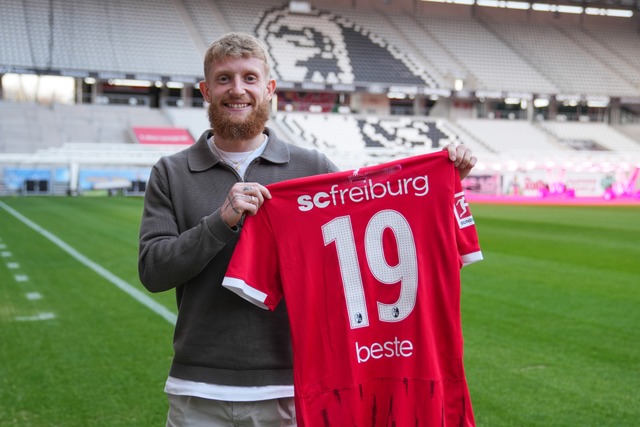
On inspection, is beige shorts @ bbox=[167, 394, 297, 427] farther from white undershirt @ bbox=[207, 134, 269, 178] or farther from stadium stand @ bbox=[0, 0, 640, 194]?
stadium stand @ bbox=[0, 0, 640, 194]

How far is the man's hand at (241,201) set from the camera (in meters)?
2.10

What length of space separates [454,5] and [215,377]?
4613 centimetres

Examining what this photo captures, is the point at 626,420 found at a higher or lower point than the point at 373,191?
lower

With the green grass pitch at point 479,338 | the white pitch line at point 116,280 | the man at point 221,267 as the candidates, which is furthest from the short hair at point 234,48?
the white pitch line at point 116,280

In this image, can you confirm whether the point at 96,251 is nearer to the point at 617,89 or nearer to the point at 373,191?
the point at 373,191

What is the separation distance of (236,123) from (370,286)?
0.65m

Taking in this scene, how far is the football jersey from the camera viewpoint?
2.29 m

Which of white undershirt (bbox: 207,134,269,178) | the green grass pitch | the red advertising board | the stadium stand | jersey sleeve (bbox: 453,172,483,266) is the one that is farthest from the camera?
the stadium stand

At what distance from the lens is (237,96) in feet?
7.27

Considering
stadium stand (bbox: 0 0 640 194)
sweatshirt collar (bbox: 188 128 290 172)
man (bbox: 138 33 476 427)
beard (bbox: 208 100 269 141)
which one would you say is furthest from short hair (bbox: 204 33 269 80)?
stadium stand (bbox: 0 0 640 194)

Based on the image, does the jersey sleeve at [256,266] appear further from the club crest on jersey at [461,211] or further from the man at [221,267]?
the club crest on jersey at [461,211]

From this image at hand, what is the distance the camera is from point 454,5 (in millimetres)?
45688

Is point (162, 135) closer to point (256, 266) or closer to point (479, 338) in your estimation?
point (479, 338)

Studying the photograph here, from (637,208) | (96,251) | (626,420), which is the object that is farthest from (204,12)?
(626,420)
